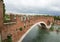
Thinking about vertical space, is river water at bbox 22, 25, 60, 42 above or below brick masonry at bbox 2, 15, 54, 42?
below

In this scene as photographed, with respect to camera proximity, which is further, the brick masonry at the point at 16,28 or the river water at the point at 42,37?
the river water at the point at 42,37

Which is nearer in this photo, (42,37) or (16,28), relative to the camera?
(16,28)

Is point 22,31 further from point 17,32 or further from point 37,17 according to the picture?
point 37,17

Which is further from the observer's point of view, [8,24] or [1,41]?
[8,24]

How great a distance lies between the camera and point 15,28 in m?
17.5

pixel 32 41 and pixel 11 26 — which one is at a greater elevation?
pixel 11 26

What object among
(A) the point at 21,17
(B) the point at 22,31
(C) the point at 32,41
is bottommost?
(C) the point at 32,41

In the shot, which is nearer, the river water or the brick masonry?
the brick masonry

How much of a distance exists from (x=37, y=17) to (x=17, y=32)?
28.9ft

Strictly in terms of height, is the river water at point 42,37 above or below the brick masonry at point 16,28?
below

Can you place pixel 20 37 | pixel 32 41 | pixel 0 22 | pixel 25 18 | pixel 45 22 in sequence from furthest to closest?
pixel 45 22 < pixel 32 41 < pixel 25 18 < pixel 20 37 < pixel 0 22

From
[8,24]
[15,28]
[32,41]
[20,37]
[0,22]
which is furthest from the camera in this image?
[32,41]

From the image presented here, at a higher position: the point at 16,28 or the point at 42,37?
the point at 16,28

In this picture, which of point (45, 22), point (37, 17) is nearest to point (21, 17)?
point (37, 17)
